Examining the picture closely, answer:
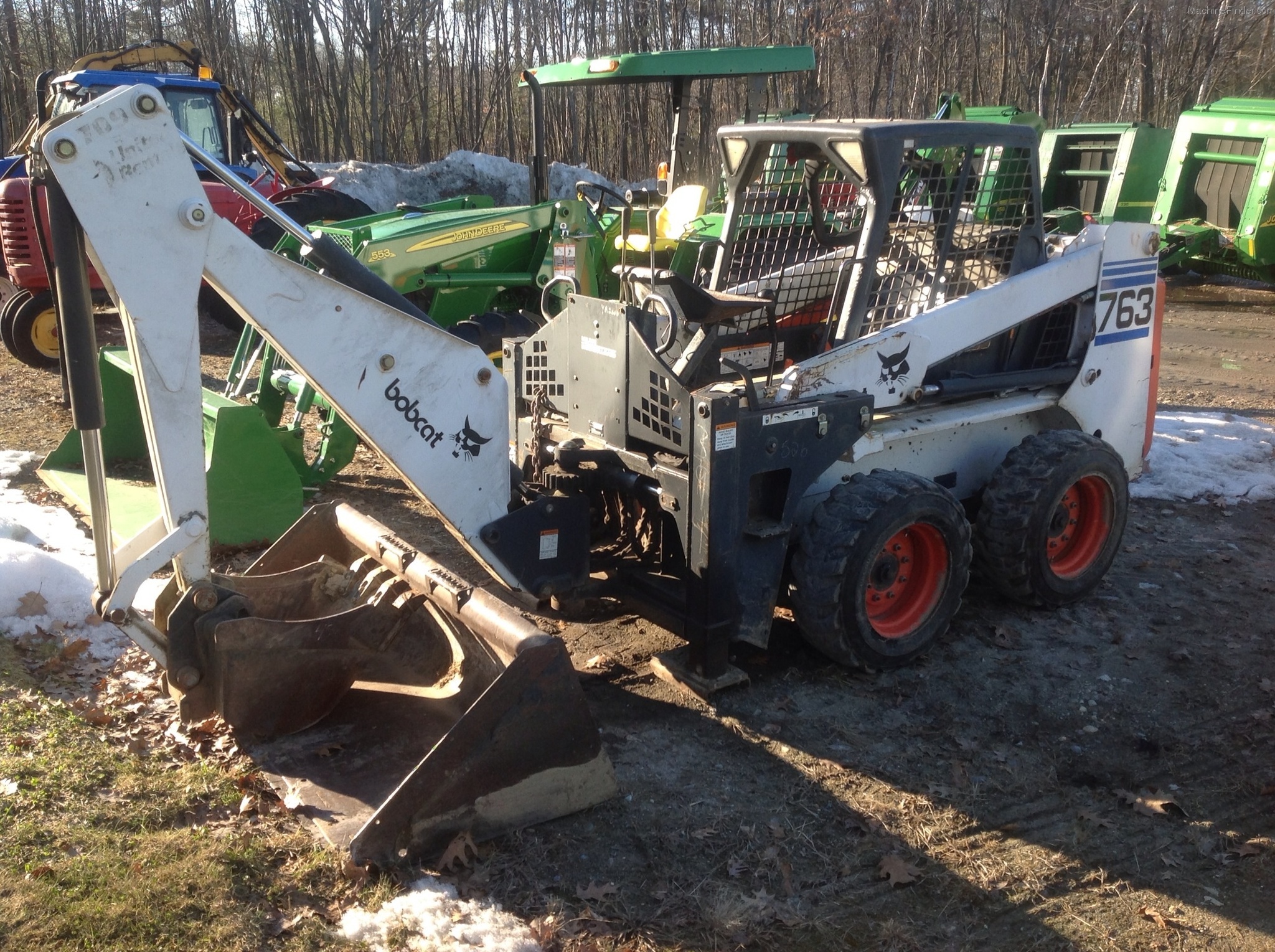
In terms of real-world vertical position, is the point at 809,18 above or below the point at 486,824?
above

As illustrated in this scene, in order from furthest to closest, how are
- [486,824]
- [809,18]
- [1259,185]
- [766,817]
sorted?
1. [809,18]
2. [1259,185]
3. [766,817]
4. [486,824]

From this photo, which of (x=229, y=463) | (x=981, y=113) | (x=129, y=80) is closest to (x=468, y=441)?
(x=229, y=463)

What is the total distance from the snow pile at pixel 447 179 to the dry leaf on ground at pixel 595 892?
1549 centimetres

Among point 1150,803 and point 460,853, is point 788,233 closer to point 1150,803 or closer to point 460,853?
point 1150,803

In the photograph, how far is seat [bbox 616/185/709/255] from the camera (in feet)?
30.4

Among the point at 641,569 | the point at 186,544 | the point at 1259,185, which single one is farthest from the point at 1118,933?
the point at 1259,185

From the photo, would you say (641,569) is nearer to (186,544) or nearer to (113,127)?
(186,544)

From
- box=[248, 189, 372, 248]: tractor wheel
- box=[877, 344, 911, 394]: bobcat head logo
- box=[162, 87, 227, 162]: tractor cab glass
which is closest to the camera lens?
box=[877, 344, 911, 394]: bobcat head logo

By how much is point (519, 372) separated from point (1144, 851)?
3.27 metres

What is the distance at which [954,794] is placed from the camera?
12.8 ft

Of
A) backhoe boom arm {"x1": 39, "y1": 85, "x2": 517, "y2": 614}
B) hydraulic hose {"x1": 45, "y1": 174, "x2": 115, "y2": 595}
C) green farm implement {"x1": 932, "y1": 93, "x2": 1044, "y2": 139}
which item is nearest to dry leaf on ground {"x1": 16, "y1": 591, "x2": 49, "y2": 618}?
backhoe boom arm {"x1": 39, "y1": 85, "x2": 517, "y2": 614}

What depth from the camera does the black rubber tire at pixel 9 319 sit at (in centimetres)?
1038

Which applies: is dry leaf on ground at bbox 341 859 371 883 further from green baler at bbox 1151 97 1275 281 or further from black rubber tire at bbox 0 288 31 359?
green baler at bbox 1151 97 1275 281

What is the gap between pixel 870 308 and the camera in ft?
16.3
